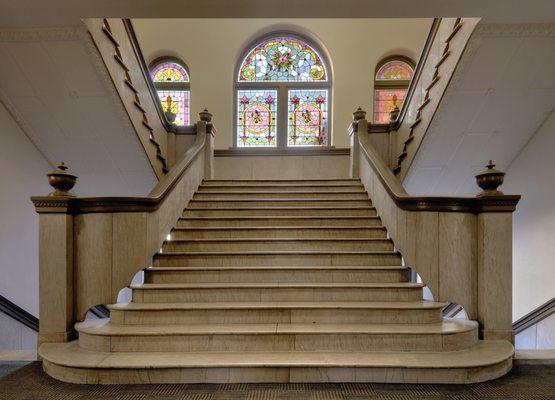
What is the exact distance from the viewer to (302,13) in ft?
10.6

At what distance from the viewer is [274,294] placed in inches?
112

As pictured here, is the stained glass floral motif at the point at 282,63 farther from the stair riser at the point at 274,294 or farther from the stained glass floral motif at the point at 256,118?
the stair riser at the point at 274,294

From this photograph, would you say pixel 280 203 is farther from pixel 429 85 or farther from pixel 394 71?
pixel 394 71

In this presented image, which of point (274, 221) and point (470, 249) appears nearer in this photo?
point (470, 249)

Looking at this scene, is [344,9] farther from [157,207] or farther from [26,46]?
[26,46]

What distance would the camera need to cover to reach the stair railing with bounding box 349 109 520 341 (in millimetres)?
2607

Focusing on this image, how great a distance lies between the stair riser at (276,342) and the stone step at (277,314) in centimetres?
22

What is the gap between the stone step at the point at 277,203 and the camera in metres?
4.28

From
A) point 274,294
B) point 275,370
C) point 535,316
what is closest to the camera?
point 275,370

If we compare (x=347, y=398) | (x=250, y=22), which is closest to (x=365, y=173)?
(x=347, y=398)

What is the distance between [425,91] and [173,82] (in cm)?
542

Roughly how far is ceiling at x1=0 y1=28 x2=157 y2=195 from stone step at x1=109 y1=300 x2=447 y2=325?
95.3 inches

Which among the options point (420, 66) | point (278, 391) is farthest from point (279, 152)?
point (278, 391)

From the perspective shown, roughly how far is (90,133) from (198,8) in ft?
7.13
